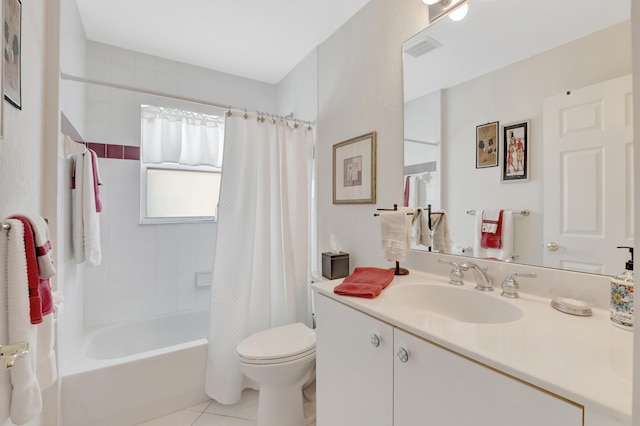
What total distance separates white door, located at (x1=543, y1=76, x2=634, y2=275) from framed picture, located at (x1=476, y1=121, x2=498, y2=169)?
172mm

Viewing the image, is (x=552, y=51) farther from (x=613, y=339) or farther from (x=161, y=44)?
(x=161, y=44)

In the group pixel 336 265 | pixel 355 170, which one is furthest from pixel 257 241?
pixel 355 170

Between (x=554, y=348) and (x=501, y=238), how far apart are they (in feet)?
1.83

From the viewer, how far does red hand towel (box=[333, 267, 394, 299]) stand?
1.08 metres

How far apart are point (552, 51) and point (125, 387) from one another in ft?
8.42

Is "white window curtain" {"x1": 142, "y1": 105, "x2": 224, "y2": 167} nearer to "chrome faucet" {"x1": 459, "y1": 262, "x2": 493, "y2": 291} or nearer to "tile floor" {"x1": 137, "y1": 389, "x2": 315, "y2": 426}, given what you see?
"tile floor" {"x1": 137, "y1": 389, "x2": 315, "y2": 426}

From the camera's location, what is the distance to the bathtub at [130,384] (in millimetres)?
1478

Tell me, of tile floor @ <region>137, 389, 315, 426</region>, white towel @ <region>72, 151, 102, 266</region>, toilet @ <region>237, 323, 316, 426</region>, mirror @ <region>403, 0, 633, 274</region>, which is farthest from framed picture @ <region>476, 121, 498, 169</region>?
white towel @ <region>72, 151, 102, 266</region>

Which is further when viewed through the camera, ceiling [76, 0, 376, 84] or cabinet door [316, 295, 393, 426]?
ceiling [76, 0, 376, 84]

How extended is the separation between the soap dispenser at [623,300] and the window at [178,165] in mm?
2671

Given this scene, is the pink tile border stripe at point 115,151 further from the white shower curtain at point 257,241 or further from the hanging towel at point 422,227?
the hanging towel at point 422,227

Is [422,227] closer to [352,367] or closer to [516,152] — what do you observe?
[516,152]

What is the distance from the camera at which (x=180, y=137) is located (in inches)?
97.1

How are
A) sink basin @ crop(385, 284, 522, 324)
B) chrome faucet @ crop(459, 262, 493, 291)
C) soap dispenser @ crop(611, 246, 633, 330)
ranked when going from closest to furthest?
soap dispenser @ crop(611, 246, 633, 330)
sink basin @ crop(385, 284, 522, 324)
chrome faucet @ crop(459, 262, 493, 291)
